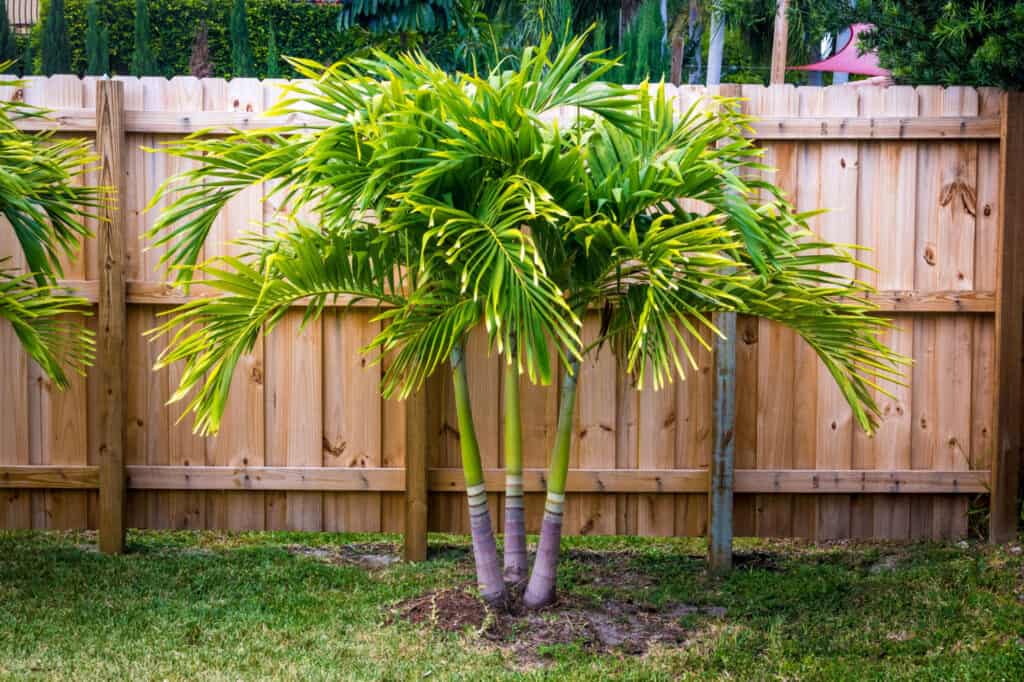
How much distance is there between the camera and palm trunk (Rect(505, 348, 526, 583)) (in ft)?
13.2

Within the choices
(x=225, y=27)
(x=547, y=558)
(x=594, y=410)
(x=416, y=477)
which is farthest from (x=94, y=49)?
(x=547, y=558)

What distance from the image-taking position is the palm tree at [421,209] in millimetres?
3385

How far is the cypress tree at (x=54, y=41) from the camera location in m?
17.9

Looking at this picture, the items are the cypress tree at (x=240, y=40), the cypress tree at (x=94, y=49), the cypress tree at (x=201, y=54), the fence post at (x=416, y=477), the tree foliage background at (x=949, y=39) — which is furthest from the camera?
the cypress tree at (x=201, y=54)

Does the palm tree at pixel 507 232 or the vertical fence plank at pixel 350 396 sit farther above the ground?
the palm tree at pixel 507 232

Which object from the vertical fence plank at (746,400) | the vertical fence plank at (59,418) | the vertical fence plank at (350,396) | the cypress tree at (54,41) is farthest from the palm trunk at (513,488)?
the cypress tree at (54,41)

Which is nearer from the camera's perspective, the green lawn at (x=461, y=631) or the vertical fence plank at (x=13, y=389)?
the green lawn at (x=461, y=631)

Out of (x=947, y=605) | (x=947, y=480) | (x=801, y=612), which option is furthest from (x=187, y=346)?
(x=947, y=480)

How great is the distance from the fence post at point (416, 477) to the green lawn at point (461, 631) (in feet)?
0.32

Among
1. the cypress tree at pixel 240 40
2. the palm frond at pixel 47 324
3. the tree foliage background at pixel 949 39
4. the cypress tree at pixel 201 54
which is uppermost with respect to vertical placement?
the cypress tree at pixel 201 54

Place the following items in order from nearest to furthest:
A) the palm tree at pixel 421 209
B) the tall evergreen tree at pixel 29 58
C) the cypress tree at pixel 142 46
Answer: the palm tree at pixel 421 209 < the cypress tree at pixel 142 46 < the tall evergreen tree at pixel 29 58

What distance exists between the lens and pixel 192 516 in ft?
16.5

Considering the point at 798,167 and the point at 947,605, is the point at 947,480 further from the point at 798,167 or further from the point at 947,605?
the point at 798,167

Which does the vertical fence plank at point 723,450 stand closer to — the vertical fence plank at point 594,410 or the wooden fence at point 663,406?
the wooden fence at point 663,406
